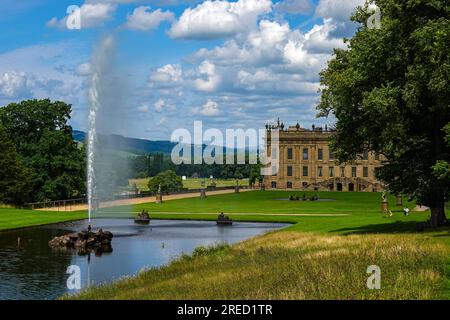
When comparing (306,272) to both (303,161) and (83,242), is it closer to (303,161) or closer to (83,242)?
(83,242)

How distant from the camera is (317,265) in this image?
2205 cm

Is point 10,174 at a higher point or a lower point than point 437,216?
higher

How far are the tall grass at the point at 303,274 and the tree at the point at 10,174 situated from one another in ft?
165

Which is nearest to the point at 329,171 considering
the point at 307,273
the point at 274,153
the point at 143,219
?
Answer: the point at 274,153

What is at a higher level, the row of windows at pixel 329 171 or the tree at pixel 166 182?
the row of windows at pixel 329 171

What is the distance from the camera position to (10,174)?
75500 millimetres

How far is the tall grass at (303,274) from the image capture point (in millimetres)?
17594

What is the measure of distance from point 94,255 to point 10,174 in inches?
1681

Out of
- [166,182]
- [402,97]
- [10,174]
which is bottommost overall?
[166,182]

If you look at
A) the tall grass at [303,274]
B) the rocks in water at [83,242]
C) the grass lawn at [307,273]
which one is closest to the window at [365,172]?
the rocks in water at [83,242]

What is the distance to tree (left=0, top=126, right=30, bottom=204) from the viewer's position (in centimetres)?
7469

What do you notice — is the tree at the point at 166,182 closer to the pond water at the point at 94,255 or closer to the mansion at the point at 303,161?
the mansion at the point at 303,161

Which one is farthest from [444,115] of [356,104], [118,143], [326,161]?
[326,161]

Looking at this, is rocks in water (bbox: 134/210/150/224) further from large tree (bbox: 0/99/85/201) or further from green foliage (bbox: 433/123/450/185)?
green foliage (bbox: 433/123/450/185)
